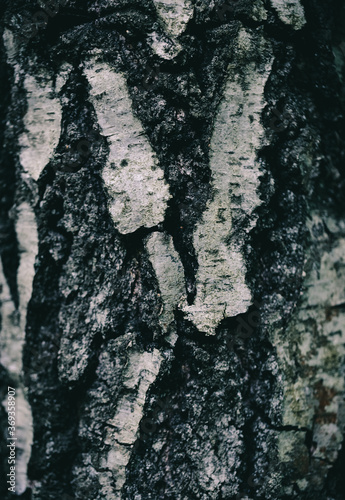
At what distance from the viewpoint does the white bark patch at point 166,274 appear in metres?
0.60

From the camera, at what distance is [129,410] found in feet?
1.97

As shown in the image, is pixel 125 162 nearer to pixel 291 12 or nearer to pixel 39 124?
pixel 39 124

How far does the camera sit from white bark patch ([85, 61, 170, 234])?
0.60m

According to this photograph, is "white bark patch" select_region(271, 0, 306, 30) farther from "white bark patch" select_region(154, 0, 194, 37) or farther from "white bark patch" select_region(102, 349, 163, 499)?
"white bark patch" select_region(102, 349, 163, 499)

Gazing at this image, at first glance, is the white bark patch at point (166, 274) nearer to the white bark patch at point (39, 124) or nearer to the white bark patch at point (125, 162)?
the white bark patch at point (125, 162)

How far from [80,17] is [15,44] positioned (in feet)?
0.41

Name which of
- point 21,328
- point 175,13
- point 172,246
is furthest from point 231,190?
point 21,328

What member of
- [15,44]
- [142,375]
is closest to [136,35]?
[15,44]

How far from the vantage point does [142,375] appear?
60 cm

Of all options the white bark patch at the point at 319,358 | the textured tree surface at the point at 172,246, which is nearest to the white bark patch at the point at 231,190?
the textured tree surface at the point at 172,246

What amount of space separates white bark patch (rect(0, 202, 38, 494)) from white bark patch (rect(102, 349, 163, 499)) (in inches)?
6.8

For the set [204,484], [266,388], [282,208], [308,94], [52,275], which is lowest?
[204,484]

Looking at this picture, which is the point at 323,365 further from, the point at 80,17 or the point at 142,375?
the point at 80,17

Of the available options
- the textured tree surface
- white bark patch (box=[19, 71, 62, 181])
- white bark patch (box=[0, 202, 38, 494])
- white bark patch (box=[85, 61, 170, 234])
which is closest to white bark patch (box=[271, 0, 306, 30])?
the textured tree surface
